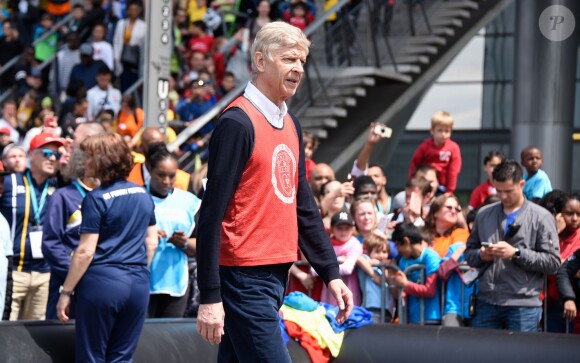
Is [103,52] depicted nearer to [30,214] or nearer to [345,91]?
[345,91]

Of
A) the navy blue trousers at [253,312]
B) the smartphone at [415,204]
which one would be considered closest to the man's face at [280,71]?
the navy blue trousers at [253,312]

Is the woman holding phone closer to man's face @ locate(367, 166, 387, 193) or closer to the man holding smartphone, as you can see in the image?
the man holding smartphone

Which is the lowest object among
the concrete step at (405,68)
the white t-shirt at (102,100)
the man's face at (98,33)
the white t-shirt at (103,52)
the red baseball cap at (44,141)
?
the red baseball cap at (44,141)

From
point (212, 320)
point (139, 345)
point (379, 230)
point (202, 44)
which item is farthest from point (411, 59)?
point (212, 320)

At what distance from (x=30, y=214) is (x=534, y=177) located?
507 centimetres

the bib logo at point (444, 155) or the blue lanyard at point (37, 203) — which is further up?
the bib logo at point (444, 155)

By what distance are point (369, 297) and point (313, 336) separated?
0.98 m

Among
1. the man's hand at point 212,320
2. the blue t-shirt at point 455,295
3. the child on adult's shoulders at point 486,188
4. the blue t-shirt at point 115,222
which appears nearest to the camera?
the man's hand at point 212,320

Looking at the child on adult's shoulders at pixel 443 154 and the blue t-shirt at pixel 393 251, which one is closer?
the blue t-shirt at pixel 393 251

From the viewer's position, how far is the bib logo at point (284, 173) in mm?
5023

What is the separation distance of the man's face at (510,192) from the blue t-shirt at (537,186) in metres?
2.78

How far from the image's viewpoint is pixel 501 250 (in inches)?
321

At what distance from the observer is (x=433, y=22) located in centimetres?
1714

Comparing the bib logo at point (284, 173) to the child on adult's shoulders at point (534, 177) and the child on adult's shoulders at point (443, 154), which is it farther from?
the child on adult's shoulders at point (443, 154)
